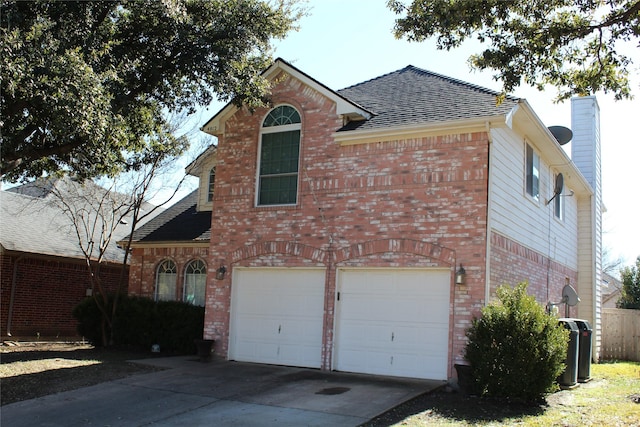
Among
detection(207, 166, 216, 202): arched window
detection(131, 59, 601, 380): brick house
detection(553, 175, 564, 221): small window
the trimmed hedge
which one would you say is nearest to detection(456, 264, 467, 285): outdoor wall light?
detection(131, 59, 601, 380): brick house

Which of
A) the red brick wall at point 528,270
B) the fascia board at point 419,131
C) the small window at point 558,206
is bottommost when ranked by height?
the red brick wall at point 528,270

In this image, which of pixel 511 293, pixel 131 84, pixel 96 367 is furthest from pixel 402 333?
pixel 131 84

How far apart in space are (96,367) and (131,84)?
6068 mm

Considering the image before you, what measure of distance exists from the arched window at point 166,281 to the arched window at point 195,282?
1.47 ft

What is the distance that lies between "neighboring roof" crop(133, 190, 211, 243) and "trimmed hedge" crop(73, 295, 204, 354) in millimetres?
2113

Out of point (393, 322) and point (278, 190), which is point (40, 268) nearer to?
point (278, 190)

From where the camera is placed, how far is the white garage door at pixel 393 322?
40.0 feet

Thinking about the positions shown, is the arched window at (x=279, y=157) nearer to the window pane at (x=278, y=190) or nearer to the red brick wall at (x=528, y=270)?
the window pane at (x=278, y=190)

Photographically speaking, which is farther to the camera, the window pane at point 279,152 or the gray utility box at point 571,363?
the window pane at point 279,152

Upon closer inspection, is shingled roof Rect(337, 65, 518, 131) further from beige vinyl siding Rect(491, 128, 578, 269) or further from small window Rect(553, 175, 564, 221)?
small window Rect(553, 175, 564, 221)

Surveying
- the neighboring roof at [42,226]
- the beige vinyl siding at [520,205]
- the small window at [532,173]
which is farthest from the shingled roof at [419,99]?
the neighboring roof at [42,226]

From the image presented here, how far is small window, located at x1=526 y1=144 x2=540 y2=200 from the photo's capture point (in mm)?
15023

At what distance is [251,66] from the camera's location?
13961 mm

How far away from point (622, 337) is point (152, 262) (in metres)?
16.0
